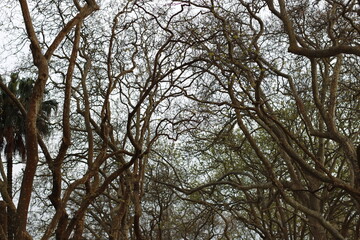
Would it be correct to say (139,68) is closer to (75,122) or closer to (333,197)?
(75,122)

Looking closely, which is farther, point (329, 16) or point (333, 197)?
point (333, 197)

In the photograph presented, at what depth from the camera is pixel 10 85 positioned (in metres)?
17.6

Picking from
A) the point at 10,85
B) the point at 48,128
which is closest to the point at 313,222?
the point at 48,128

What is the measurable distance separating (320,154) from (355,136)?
140cm

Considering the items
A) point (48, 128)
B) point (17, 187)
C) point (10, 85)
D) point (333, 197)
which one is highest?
point (10, 85)

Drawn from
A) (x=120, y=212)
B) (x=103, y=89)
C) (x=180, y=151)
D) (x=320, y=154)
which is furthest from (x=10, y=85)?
(x=320, y=154)

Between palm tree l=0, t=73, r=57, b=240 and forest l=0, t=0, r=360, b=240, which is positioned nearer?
forest l=0, t=0, r=360, b=240

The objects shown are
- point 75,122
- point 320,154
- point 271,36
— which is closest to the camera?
point 271,36

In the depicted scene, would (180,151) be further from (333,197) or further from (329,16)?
(329,16)

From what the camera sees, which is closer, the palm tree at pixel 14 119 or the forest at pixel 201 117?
the forest at pixel 201 117

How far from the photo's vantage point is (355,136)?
15.0 m

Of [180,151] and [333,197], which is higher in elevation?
[180,151]

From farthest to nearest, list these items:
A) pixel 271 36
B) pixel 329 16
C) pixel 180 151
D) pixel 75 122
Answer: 1. pixel 180 151
2. pixel 75 122
3. pixel 271 36
4. pixel 329 16

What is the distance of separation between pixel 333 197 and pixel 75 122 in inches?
302
